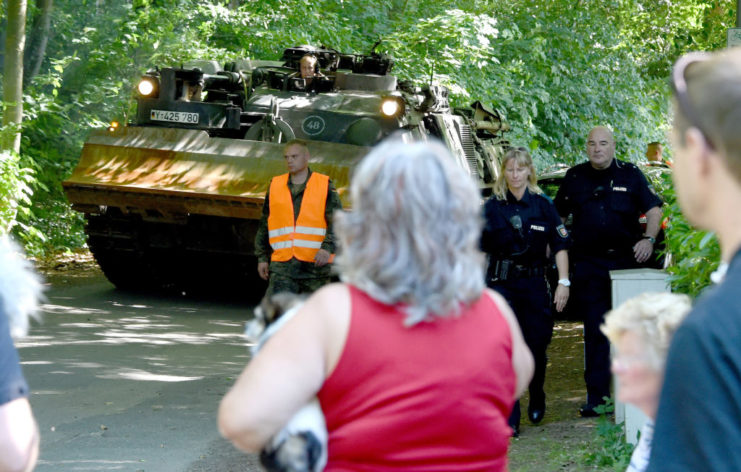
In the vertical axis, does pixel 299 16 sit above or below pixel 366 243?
above

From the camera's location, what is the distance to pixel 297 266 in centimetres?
893

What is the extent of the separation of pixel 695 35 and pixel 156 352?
8.48 meters

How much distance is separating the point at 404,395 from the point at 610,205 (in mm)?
5892

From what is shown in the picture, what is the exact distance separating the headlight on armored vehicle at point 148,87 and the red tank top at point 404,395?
12759 millimetres

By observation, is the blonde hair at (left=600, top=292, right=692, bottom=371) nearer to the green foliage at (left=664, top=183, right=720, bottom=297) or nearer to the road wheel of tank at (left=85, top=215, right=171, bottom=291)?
the green foliage at (left=664, top=183, right=720, bottom=297)

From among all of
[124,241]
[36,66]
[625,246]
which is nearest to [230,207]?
[124,241]

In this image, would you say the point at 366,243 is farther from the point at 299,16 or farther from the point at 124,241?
the point at 299,16

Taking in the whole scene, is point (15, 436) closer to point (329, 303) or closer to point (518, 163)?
point (329, 303)

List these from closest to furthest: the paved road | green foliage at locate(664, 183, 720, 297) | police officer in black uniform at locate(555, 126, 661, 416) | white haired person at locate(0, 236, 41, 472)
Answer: white haired person at locate(0, 236, 41, 472), green foliage at locate(664, 183, 720, 297), the paved road, police officer in black uniform at locate(555, 126, 661, 416)

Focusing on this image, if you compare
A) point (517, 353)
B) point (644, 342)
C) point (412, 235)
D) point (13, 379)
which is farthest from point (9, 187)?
point (644, 342)

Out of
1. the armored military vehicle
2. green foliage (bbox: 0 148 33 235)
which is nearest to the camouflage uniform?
the armored military vehicle

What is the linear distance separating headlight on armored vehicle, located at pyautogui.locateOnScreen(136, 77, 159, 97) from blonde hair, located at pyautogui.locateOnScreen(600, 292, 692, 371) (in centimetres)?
1306

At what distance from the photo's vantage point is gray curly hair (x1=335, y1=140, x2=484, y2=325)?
2.35 metres

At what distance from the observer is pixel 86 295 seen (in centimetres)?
1406
